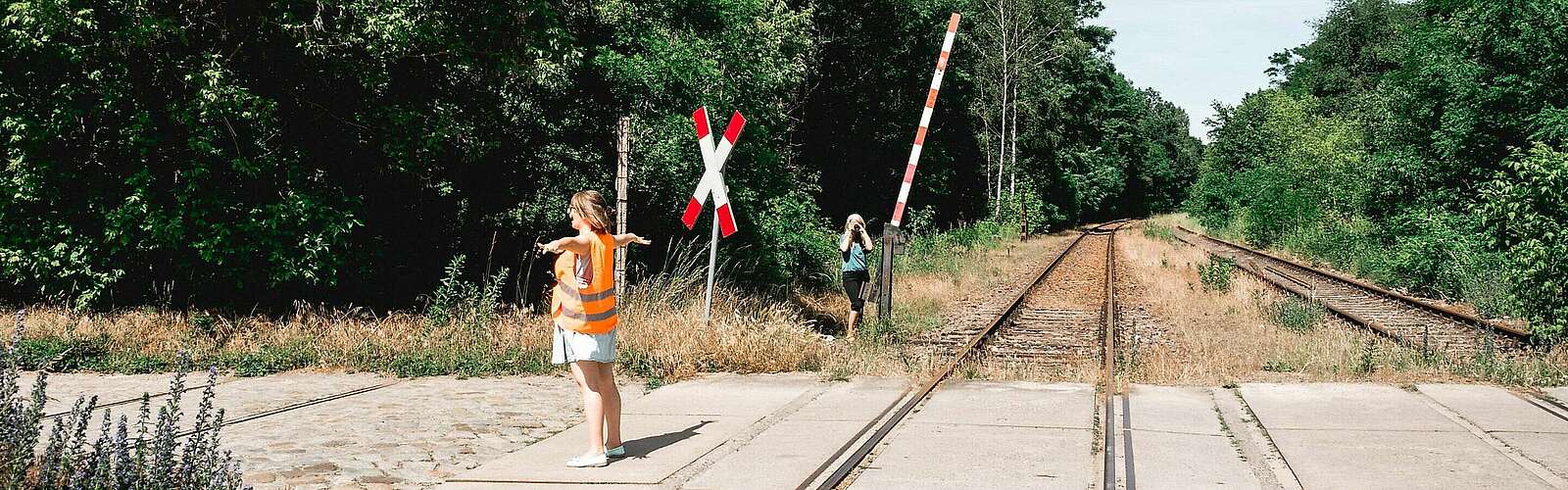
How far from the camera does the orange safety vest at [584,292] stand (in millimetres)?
5879

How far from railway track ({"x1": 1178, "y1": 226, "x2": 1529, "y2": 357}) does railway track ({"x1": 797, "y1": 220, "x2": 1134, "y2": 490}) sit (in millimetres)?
3008

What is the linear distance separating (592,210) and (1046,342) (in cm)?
822

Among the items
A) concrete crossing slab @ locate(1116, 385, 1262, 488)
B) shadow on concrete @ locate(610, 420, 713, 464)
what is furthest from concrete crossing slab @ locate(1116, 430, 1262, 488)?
shadow on concrete @ locate(610, 420, 713, 464)

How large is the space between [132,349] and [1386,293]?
59.7 ft

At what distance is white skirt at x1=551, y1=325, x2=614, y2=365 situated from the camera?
19.2 ft

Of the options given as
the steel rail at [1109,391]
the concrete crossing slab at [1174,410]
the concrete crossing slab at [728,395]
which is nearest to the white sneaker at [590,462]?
the concrete crossing slab at [728,395]

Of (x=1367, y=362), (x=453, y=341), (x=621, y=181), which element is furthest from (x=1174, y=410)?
(x=453, y=341)

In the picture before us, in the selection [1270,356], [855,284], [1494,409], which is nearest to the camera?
[1494,409]

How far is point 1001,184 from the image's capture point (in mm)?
49031

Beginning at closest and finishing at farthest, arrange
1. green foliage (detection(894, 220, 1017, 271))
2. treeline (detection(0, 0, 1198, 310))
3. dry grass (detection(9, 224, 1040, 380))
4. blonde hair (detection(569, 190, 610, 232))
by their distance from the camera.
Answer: blonde hair (detection(569, 190, 610, 232)) < dry grass (detection(9, 224, 1040, 380)) < treeline (detection(0, 0, 1198, 310)) < green foliage (detection(894, 220, 1017, 271))

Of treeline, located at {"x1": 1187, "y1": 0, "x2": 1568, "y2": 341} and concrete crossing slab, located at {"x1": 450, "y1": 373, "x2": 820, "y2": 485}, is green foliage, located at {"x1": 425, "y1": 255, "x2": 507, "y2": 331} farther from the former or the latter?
treeline, located at {"x1": 1187, "y1": 0, "x2": 1568, "y2": 341}

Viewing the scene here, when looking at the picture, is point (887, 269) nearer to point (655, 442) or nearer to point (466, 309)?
point (466, 309)

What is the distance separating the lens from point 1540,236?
36.1 feet

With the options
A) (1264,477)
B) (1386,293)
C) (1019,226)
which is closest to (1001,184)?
(1019,226)
